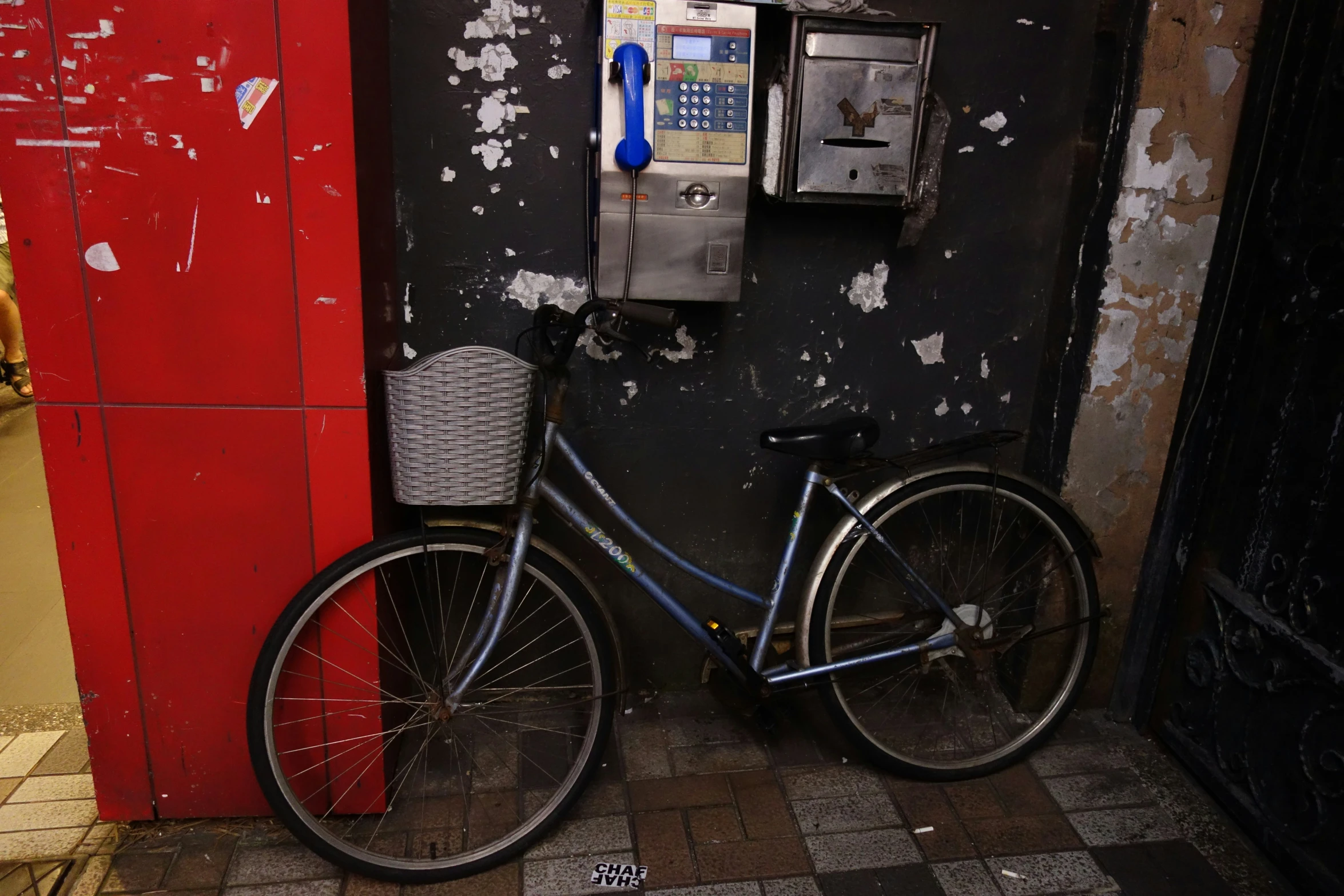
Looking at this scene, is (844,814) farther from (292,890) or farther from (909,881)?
(292,890)

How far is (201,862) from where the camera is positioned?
233 centimetres

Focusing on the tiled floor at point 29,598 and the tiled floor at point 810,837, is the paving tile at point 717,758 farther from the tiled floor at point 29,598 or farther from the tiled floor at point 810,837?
the tiled floor at point 29,598

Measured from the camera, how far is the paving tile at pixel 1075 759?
2.76 m

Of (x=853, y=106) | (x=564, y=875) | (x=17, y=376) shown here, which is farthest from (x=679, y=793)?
(x=17, y=376)

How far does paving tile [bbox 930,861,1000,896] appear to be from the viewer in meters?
2.31

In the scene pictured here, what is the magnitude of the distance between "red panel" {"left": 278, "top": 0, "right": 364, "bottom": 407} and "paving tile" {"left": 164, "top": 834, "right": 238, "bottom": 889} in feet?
3.93

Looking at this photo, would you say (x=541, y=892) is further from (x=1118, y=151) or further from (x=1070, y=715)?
(x=1118, y=151)

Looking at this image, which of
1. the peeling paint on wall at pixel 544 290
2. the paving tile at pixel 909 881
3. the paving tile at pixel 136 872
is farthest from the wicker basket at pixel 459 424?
the paving tile at pixel 909 881

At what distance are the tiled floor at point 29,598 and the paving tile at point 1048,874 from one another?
2.92 meters

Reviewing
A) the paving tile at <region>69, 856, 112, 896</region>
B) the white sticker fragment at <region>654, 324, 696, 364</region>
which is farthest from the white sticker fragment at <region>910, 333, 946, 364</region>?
the paving tile at <region>69, 856, 112, 896</region>

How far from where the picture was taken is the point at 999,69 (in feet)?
8.39

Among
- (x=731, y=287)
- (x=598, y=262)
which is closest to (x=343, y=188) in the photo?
(x=598, y=262)

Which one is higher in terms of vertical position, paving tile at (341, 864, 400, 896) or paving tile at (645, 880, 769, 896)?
paving tile at (645, 880, 769, 896)

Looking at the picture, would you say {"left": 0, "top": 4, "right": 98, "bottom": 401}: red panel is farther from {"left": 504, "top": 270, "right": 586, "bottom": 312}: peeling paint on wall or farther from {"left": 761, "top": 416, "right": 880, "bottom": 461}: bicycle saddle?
{"left": 761, "top": 416, "right": 880, "bottom": 461}: bicycle saddle
